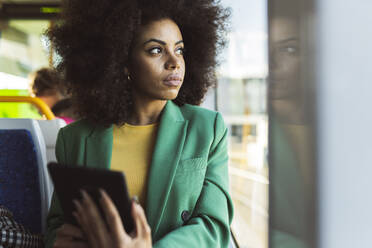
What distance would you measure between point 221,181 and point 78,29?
25.7 inches

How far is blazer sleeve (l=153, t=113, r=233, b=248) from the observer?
106 cm

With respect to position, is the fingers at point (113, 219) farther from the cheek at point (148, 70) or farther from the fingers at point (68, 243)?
the cheek at point (148, 70)

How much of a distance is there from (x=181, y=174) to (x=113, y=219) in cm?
33

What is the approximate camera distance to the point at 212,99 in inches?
119

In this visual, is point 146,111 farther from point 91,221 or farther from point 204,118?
point 91,221

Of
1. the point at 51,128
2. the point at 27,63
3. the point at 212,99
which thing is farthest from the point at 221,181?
the point at 27,63

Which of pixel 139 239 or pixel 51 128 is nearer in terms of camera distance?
pixel 139 239

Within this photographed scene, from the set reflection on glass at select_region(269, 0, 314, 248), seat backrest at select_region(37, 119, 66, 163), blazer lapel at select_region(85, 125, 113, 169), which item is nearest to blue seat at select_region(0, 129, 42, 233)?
seat backrest at select_region(37, 119, 66, 163)

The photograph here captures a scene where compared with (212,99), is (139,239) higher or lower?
lower

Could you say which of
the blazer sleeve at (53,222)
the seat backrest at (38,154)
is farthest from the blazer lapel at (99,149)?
the seat backrest at (38,154)

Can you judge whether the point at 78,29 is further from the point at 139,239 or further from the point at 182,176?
the point at 139,239

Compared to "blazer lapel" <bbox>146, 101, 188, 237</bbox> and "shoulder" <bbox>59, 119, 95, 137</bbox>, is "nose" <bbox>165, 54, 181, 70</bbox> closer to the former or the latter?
"blazer lapel" <bbox>146, 101, 188, 237</bbox>

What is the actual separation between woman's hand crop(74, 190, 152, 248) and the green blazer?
0.50 feet

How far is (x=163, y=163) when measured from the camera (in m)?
1.15
